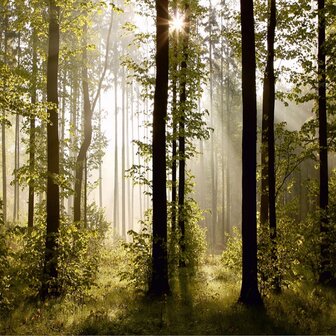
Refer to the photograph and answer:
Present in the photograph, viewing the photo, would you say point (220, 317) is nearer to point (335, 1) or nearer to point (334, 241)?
Answer: point (334, 241)

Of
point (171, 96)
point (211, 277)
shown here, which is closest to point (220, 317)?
point (211, 277)

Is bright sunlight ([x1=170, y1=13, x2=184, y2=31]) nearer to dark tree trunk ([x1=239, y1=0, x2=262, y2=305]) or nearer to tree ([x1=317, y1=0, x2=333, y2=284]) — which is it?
tree ([x1=317, y1=0, x2=333, y2=284])

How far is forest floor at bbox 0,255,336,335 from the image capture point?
24.9 feet

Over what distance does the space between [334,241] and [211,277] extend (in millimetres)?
4592

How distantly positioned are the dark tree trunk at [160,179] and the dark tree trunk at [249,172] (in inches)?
81.8

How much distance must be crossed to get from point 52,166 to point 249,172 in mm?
5466

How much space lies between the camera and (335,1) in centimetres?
1302

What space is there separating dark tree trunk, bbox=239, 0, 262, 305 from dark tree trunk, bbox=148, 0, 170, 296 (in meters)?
2.08

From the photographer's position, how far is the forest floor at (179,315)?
7.59 meters

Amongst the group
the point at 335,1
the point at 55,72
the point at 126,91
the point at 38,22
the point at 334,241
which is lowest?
the point at 334,241

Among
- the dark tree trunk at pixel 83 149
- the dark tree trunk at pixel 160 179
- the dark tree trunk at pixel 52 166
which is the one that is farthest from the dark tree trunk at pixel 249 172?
the dark tree trunk at pixel 83 149

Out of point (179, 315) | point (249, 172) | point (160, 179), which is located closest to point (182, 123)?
point (160, 179)

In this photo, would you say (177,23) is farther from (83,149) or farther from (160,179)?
(83,149)

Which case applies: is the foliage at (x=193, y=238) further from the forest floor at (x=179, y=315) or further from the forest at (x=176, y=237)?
the forest floor at (x=179, y=315)
